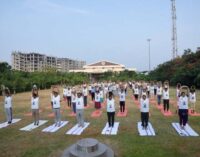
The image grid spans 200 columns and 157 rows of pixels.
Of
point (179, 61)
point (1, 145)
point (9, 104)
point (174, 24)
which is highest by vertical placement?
point (174, 24)

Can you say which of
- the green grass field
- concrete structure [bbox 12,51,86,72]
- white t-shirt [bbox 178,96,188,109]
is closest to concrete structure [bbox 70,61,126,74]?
concrete structure [bbox 12,51,86,72]

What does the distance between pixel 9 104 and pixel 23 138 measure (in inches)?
148

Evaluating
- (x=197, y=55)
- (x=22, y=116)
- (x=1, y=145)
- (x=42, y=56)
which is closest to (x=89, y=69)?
(x=42, y=56)

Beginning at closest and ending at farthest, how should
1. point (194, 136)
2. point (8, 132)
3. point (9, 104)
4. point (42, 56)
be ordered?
point (194, 136) < point (8, 132) < point (9, 104) < point (42, 56)

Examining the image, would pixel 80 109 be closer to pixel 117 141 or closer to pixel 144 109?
pixel 144 109

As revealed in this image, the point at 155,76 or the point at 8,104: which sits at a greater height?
the point at 155,76

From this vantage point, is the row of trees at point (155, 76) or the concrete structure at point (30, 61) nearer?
the row of trees at point (155, 76)

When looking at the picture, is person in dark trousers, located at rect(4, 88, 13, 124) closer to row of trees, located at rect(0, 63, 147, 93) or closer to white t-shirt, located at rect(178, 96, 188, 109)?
white t-shirt, located at rect(178, 96, 188, 109)

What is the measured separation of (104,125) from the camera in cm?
1448

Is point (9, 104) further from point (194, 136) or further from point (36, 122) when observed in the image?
point (194, 136)

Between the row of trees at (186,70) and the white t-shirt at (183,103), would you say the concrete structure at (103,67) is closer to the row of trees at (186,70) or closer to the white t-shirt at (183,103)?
the row of trees at (186,70)

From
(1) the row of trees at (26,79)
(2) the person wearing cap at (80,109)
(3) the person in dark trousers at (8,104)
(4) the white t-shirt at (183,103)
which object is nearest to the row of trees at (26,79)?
(1) the row of trees at (26,79)

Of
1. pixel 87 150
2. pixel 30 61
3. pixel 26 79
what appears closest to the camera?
pixel 87 150

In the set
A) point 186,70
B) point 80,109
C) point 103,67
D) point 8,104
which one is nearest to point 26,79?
point 186,70
